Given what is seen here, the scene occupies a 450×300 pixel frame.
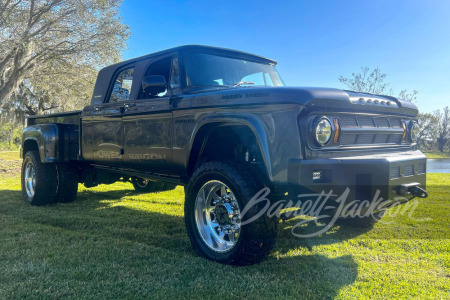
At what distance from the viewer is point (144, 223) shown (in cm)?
475

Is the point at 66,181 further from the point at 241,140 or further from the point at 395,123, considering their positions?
the point at 395,123

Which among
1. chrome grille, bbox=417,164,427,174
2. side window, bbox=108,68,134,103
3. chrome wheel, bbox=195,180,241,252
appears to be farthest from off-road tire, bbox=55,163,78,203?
chrome grille, bbox=417,164,427,174

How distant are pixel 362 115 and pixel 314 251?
1.46m

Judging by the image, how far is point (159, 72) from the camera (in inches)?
175

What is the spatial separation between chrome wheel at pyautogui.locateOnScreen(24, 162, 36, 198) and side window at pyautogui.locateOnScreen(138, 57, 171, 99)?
10.5 feet

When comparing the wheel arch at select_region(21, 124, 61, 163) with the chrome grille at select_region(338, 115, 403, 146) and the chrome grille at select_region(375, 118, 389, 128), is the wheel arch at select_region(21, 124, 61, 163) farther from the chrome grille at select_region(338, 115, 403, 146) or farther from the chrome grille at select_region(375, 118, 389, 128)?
the chrome grille at select_region(375, 118, 389, 128)

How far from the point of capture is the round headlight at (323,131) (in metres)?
2.79

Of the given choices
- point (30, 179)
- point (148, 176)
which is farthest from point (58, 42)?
point (148, 176)

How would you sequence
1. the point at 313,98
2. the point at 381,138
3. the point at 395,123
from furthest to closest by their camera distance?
the point at 395,123 → the point at 381,138 → the point at 313,98

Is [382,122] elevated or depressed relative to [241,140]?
elevated

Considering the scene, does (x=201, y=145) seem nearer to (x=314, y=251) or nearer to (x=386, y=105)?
(x=314, y=251)

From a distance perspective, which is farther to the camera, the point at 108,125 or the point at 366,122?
the point at 108,125

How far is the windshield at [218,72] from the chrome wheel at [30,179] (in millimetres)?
4007

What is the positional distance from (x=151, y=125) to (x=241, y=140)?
1205 millimetres
